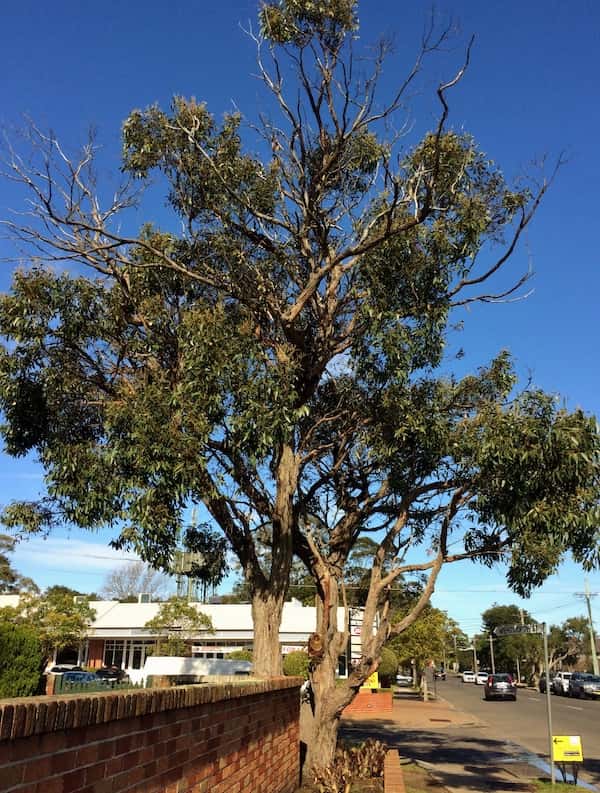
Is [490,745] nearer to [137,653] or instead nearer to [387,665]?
[387,665]

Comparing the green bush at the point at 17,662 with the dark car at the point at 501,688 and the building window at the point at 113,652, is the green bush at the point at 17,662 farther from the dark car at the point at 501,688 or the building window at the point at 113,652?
the dark car at the point at 501,688

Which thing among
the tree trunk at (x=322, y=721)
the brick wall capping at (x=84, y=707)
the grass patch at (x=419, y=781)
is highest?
the brick wall capping at (x=84, y=707)

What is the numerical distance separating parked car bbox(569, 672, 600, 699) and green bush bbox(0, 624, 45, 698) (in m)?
39.8

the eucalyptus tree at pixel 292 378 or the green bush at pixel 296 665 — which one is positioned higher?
the eucalyptus tree at pixel 292 378

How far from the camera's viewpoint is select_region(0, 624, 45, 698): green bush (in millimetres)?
16250

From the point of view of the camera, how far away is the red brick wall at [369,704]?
2932 centimetres

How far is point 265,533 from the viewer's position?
14.2 metres

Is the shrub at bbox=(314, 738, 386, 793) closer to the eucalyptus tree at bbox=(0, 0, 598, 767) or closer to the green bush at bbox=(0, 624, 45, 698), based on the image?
the eucalyptus tree at bbox=(0, 0, 598, 767)

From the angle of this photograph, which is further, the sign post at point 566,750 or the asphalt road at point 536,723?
the asphalt road at point 536,723

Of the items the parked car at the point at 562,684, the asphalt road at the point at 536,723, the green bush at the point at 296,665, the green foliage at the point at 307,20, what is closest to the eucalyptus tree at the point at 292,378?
the green foliage at the point at 307,20

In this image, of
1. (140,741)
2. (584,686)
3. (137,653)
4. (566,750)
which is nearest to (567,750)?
(566,750)

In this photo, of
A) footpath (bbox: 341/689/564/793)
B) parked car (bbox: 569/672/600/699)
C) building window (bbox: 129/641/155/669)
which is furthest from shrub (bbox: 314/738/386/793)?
parked car (bbox: 569/672/600/699)

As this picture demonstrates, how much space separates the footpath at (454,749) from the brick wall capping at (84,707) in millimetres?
9973

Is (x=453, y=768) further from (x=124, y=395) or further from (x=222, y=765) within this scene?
(x=222, y=765)
